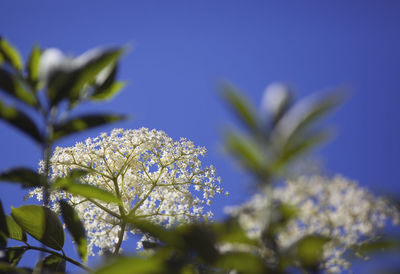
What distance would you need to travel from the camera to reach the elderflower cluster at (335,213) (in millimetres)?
1115

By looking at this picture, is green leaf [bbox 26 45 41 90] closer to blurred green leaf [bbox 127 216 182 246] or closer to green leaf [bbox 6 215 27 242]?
blurred green leaf [bbox 127 216 182 246]

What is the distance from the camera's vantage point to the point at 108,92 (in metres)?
1.15

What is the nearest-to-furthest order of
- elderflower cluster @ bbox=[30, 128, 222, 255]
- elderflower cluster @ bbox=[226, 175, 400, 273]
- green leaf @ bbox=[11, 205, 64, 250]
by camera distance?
elderflower cluster @ bbox=[226, 175, 400, 273] → green leaf @ bbox=[11, 205, 64, 250] → elderflower cluster @ bbox=[30, 128, 222, 255]

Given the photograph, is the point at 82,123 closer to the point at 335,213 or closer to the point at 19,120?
the point at 19,120

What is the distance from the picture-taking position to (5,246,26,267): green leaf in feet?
5.26

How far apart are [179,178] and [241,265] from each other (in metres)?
2.65

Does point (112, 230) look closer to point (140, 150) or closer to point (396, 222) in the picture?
point (140, 150)

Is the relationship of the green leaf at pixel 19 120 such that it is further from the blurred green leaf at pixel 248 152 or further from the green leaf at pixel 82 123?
A: the blurred green leaf at pixel 248 152

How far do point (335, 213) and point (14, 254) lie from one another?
1.63 m

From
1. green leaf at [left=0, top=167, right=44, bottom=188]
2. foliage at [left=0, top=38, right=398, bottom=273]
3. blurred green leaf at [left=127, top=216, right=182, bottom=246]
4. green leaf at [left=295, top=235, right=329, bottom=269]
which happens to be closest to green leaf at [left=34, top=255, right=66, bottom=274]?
foliage at [left=0, top=38, right=398, bottom=273]

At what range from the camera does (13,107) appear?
996 mm

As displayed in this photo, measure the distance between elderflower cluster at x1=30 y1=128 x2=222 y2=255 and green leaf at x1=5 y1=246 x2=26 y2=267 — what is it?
57.2 inches

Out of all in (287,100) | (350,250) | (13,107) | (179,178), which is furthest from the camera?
(179,178)

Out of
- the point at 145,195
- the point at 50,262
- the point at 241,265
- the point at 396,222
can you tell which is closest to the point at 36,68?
the point at 241,265
